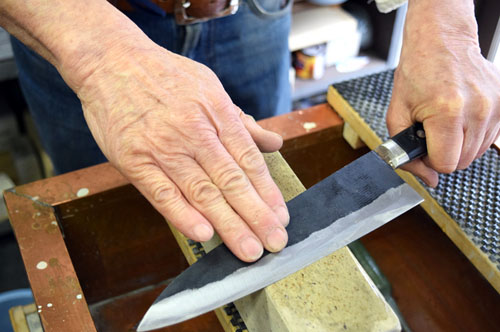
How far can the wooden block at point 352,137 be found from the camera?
801 mm

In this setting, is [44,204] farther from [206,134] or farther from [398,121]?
[398,121]

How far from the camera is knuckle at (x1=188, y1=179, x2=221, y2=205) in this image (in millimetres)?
538

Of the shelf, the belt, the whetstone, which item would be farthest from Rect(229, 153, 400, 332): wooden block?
the shelf

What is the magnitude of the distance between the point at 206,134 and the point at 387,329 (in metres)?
0.29

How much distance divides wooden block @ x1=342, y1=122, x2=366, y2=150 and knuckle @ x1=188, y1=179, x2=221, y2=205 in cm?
34

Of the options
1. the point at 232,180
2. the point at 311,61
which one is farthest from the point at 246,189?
the point at 311,61

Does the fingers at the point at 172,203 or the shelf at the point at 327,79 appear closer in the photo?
the fingers at the point at 172,203

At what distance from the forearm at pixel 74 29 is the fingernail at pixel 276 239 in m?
0.28

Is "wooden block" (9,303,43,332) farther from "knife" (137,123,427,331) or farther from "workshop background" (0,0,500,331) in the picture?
"workshop background" (0,0,500,331)

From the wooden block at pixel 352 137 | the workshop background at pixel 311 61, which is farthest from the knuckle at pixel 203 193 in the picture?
the workshop background at pixel 311 61

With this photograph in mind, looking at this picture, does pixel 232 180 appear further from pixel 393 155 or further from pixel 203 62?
pixel 203 62

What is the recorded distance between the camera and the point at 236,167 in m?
0.55

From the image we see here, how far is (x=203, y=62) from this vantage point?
2.94 ft

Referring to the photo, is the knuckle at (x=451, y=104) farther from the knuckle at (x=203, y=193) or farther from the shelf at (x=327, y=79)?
the shelf at (x=327, y=79)
